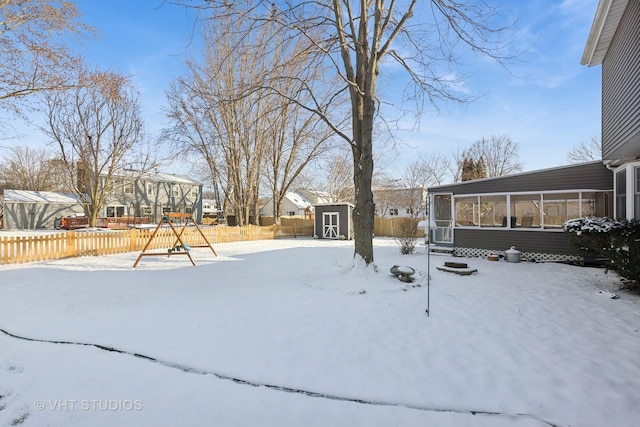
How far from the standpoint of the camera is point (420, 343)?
3.55 m

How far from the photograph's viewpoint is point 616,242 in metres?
5.79

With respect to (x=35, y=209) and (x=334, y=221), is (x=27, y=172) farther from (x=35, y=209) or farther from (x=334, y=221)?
(x=334, y=221)

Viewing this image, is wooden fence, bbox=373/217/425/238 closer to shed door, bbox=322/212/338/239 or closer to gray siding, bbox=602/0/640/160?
shed door, bbox=322/212/338/239

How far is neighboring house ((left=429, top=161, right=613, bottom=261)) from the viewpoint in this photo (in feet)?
30.6

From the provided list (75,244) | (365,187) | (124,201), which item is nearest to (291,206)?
(124,201)

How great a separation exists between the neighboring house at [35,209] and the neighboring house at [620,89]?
36325 mm

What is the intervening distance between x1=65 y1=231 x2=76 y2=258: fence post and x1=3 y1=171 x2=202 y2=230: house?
16.2 meters

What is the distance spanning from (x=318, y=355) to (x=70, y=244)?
1100 centimetres

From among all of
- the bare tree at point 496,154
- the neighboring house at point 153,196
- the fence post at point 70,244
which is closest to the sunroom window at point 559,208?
the fence post at point 70,244

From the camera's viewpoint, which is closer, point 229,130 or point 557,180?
point 557,180

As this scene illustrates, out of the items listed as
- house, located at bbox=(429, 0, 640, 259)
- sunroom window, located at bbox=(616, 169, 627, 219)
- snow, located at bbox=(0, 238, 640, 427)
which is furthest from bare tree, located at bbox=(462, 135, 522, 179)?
snow, located at bbox=(0, 238, 640, 427)

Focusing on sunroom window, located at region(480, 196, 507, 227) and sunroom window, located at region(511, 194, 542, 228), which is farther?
sunroom window, located at region(480, 196, 507, 227)

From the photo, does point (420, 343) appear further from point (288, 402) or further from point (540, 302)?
point (540, 302)

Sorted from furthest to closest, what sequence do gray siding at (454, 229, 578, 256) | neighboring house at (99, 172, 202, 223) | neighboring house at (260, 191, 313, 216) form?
neighboring house at (260, 191, 313, 216)
neighboring house at (99, 172, 202, 223)
gray siding at (454, 229, 578, 256)
